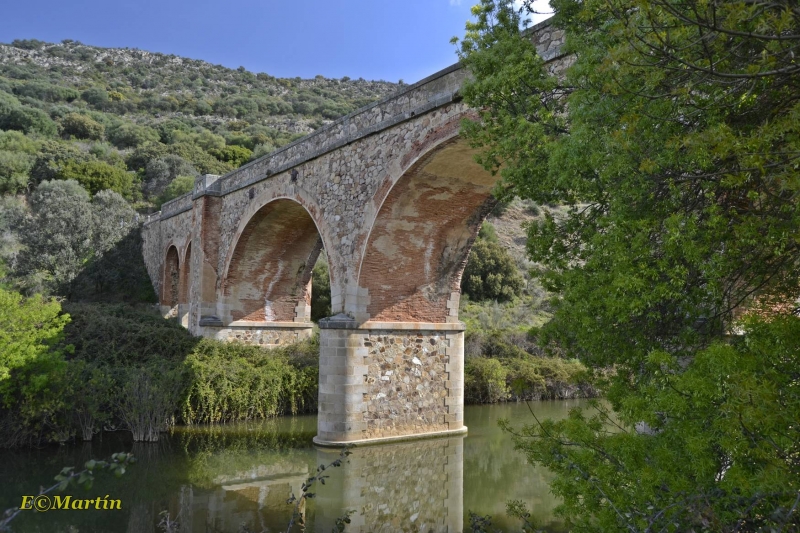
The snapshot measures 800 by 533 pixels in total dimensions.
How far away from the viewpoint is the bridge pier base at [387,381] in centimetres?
895

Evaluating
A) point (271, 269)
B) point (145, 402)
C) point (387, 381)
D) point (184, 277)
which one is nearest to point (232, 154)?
point (184, 277)

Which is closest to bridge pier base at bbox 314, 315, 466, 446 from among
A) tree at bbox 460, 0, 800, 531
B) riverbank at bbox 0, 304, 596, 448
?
riverbank at bbox 0, 304, 596, 448

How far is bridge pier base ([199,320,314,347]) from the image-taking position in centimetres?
1427

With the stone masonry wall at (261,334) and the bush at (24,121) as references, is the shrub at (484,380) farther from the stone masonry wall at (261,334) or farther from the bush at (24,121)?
the bush at (24,121)

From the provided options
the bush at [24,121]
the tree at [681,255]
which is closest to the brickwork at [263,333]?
the tree at [681,255]

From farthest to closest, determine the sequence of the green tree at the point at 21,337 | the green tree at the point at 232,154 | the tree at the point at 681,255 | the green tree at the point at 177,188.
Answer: the green tree at the point at 232,154
the green tree at the point at 177,188
the green tree at the point at 21,337
the tree at the point at 681,255

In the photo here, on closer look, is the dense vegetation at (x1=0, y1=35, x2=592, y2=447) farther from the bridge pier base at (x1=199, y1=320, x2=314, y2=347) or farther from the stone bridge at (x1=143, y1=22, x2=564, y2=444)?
the stone bridge at (x1=143, y1=22, x2=564, y2=444)

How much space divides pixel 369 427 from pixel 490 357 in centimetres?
677

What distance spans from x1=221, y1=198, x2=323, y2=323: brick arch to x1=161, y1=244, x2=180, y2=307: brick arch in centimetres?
793

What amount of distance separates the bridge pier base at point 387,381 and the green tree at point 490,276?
43.6 ft

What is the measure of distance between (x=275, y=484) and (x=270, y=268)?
7.80 m

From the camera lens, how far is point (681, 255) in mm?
2738

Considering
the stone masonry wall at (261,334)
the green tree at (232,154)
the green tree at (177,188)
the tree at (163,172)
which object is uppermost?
the green tree at (232,154)

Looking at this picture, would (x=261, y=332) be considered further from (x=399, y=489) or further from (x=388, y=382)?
(x=399, y=489)
